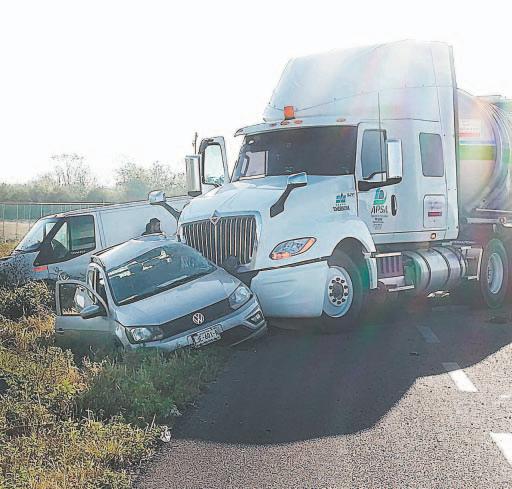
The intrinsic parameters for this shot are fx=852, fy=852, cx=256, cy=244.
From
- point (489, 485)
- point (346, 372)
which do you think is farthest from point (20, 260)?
point (489, 485)

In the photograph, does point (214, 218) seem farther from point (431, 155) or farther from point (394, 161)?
point (431, 155)

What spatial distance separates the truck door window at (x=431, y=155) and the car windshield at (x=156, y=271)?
4241 mm

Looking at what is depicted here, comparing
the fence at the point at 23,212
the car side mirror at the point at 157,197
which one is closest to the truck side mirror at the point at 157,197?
the car side mirror at the point at 157,197

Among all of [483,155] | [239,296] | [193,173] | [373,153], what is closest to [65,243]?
[193,173]

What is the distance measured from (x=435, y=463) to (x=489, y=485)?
21.4 inches

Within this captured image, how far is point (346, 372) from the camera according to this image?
29.9 ft

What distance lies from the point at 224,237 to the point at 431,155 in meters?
3.98

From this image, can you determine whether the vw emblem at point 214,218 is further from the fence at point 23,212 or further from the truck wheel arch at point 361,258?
the fence at point 23,212

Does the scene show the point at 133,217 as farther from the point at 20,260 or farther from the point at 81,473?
the point at 81,473

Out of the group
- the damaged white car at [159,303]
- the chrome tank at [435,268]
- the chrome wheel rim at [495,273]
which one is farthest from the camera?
the chrome wheel rim at [495,273]

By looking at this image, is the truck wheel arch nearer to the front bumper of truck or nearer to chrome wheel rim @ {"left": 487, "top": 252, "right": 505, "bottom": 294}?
the front bumper of truck

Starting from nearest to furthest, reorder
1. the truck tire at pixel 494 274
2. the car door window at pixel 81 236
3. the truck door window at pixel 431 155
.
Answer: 1. the truck door window at pixel 431 155
2. the truck tire at pixel 494 274
3. the car door window at pixel 81 236

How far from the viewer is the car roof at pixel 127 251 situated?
11.7 metres

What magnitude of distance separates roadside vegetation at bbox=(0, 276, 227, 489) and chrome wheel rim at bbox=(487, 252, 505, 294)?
6.96 meters
